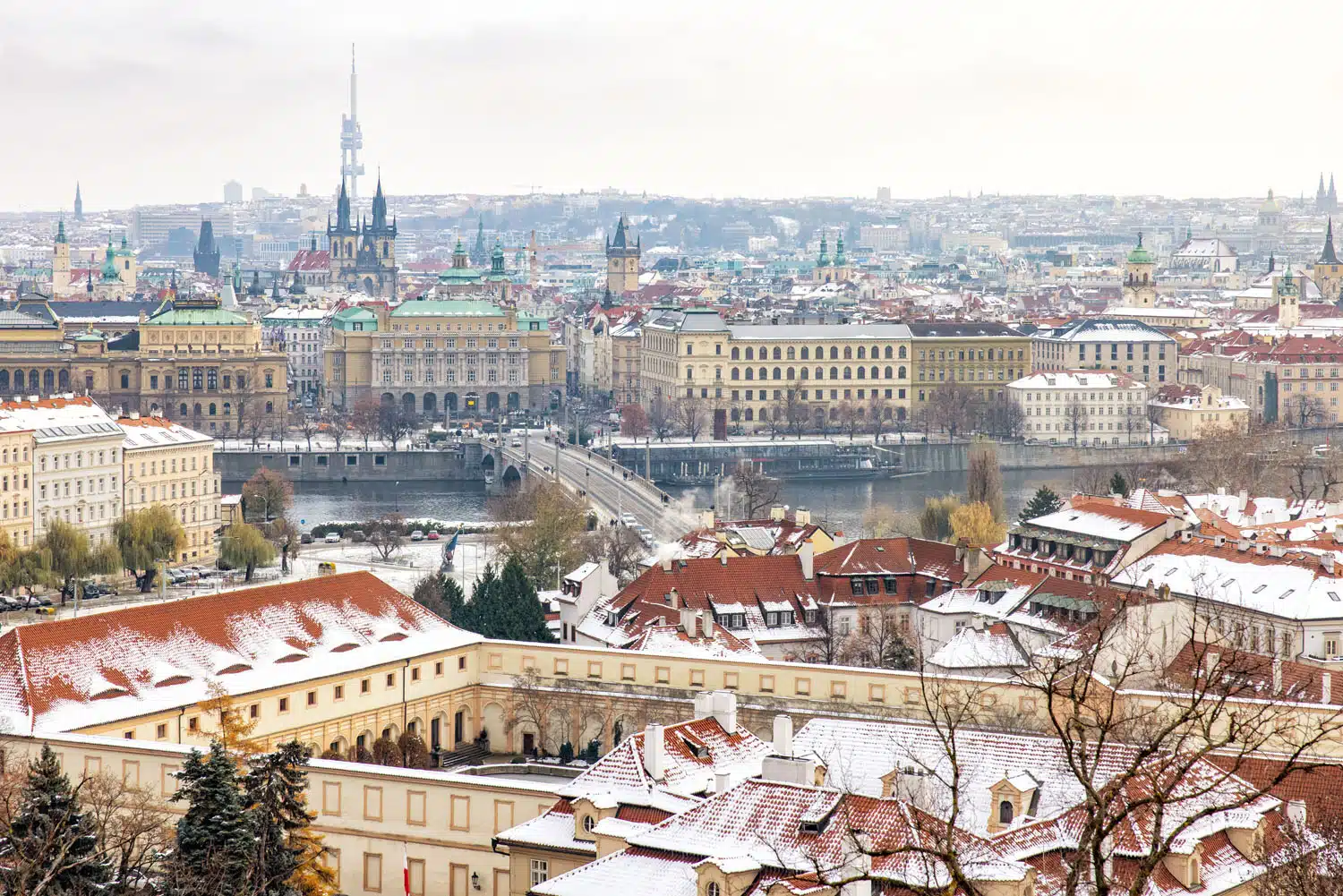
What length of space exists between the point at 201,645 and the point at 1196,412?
58.3 metres

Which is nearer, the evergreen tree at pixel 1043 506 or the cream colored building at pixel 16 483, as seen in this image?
the evergreen tree at pixel 1043 506

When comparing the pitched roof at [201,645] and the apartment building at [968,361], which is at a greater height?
the pitched roof at [201,645]

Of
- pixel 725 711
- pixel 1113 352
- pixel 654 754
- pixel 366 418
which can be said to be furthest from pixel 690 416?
pixel 654 754

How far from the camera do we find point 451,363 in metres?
97.7

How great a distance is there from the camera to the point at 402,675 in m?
29.8

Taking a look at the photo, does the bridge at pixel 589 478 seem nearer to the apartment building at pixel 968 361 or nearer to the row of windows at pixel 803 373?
the row of windows at pixel 803 373

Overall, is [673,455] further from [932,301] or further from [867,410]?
[932,301]

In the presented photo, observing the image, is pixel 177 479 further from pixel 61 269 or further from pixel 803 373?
pixel 61 269

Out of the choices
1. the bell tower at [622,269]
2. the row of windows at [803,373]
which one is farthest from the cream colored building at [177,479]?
the bell tower at [622,269]

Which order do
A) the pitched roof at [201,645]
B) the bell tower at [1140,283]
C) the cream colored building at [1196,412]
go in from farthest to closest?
the bell tower at [1140,283], the cream colored building at [1196,412], the pitched roof at [201,645]

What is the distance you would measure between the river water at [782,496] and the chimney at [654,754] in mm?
37815

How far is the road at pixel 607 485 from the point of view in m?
56.6

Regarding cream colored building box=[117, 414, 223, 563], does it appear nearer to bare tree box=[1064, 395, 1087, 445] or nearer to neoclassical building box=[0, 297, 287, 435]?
neoclassical building box=[0, 297, 287, 435]

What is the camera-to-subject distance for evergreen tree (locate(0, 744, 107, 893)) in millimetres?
17500
